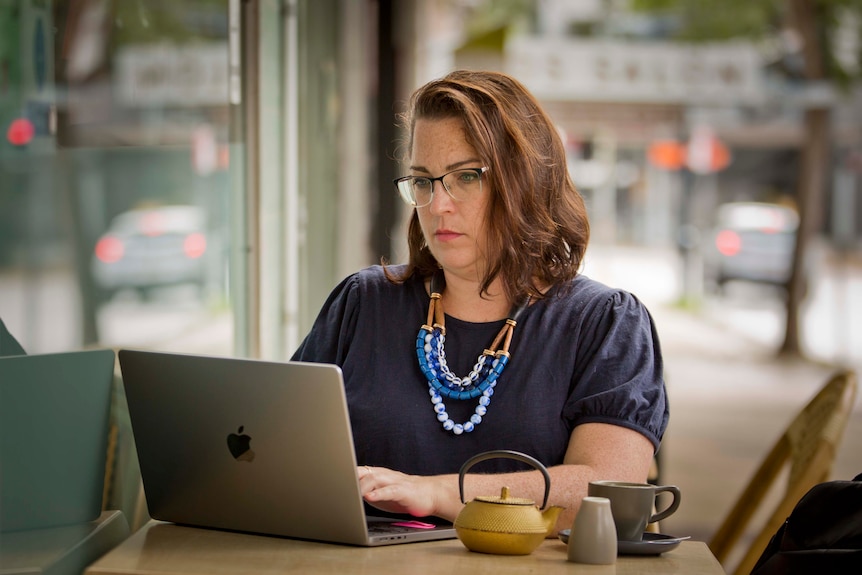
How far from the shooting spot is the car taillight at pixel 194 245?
330cm

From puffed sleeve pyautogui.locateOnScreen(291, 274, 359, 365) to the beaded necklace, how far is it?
0.18 meters

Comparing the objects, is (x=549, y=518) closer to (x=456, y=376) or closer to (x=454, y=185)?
(x=456, y=376)

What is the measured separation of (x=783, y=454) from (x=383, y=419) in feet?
3.66

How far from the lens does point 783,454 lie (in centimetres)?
279

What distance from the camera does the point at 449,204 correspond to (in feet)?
7.30

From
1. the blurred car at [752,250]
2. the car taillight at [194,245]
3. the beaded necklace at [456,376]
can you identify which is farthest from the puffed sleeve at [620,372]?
the blurred car at [752,250]

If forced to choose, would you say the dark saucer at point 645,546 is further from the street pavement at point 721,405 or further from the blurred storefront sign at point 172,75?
the blurred storefront sign at point 172,75

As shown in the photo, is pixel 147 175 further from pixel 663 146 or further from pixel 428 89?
pixel 663 146

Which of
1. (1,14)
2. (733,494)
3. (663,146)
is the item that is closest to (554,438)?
(1,14)

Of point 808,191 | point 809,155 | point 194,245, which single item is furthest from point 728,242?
point 194,245

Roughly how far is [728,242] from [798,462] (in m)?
14.3

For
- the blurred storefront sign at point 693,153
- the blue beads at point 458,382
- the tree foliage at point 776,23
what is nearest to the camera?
the blue beads at point 458,382

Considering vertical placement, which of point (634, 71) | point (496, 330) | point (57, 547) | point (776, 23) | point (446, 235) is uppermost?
point (776, 23)

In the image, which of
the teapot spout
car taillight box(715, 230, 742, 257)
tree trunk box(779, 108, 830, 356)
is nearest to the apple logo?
the teapot spout
